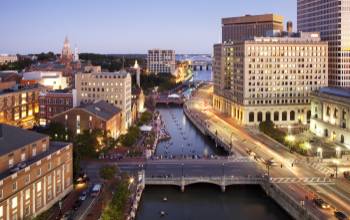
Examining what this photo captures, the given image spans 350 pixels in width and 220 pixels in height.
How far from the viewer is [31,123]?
126 m

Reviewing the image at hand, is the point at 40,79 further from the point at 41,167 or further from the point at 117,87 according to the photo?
the point at 41,167

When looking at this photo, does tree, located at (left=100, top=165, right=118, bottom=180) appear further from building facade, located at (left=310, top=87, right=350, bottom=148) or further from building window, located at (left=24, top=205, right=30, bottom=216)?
building facade, located at (left=310, top=87, right=350, bottom=148)

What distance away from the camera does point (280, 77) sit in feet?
448

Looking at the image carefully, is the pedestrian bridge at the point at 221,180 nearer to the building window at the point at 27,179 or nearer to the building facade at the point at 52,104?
the building window at the point at 27,179

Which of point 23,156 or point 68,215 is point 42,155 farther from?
point 68,215

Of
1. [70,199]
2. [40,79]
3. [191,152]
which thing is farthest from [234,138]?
[40,79]

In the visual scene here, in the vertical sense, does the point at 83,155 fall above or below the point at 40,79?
below

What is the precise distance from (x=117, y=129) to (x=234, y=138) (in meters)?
26.6

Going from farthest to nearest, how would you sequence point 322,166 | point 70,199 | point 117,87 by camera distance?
1. point 117,87
2. point 322,166
3. point 70,199

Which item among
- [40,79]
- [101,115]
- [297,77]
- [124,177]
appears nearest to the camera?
[124,177]

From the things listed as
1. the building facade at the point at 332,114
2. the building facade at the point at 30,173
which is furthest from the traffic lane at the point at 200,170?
the building facade at the point at 332,114

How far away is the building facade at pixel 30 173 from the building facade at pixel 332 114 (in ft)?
201

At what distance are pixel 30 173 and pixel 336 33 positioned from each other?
10685 cm

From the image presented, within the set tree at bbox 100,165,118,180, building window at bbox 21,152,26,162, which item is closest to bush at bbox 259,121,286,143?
tree at bbox 100,165,118,180
